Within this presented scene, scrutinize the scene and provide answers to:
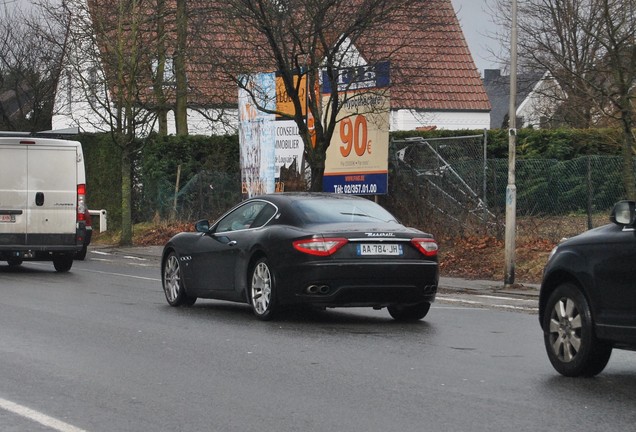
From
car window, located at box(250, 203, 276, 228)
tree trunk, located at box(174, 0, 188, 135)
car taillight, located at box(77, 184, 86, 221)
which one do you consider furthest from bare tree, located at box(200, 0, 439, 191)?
car window, located at box(250, 203, 276, 228)

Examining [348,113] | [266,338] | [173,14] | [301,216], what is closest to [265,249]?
[301,216]

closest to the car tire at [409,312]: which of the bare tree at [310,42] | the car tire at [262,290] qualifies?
the car tire at [262,290]

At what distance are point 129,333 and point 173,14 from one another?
25021 millimetres

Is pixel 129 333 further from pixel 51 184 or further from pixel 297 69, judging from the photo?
pixel 297 69

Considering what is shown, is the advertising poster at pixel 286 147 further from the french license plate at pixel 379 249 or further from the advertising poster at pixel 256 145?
the french license plate at pixel 379 249

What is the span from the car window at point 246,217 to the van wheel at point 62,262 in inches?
333

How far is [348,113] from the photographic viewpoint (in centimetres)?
2764

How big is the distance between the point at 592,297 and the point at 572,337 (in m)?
0.43

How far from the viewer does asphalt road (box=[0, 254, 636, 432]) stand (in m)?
8.05

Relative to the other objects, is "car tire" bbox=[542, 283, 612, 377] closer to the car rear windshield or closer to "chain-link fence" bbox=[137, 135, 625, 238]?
the car rear windshield

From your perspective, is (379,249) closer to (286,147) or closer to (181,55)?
(286,147)

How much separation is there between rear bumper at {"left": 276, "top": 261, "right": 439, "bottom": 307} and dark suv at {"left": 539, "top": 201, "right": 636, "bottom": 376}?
3.34 metres

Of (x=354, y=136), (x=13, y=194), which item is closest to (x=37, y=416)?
(x=13, y=194)

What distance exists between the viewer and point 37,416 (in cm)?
805
